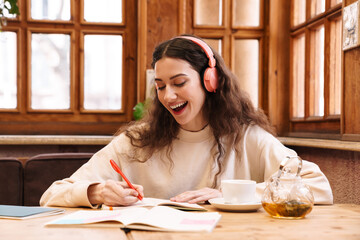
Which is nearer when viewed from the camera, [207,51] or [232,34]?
[207,51]

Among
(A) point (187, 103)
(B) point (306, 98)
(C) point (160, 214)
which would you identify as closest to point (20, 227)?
(C) point (160, 214)

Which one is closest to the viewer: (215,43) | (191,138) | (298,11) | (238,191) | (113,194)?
(238,191)

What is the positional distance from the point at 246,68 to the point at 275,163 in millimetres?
1602

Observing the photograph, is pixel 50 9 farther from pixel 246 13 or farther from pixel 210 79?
pixel 210 79

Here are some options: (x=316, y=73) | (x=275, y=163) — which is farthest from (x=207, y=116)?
(x=316, y=73)

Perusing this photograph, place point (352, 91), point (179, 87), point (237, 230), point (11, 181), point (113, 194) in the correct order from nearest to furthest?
point (237, 230) < point (113, 194) < point (179, 87) < point (352, 91) < point (11, 181)

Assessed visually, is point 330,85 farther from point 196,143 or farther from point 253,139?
point 196,143

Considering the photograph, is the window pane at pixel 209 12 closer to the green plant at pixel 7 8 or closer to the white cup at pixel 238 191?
the green plant at pixel 7 8

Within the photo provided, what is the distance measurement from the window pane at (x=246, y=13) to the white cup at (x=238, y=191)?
217cm

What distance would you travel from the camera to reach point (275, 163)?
1.75 metres

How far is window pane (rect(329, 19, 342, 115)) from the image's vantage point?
2.36m

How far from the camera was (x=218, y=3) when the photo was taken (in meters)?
3.19

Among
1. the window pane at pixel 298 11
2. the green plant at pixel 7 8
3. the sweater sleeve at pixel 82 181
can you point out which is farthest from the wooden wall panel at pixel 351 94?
the green plant at pixel 7 8

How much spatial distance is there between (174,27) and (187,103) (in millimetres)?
1430
